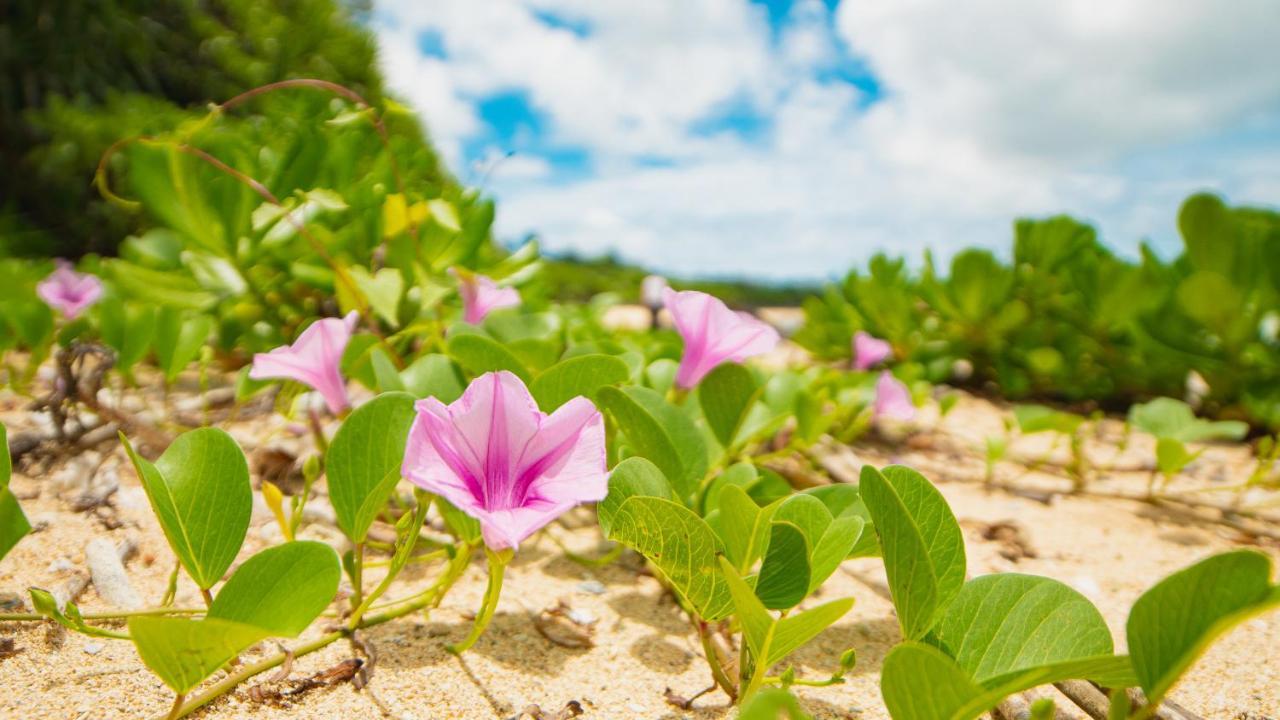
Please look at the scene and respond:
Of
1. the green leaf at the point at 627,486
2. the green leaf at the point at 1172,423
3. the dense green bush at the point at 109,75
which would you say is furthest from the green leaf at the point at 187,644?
the dense green bush at the point at 109,75

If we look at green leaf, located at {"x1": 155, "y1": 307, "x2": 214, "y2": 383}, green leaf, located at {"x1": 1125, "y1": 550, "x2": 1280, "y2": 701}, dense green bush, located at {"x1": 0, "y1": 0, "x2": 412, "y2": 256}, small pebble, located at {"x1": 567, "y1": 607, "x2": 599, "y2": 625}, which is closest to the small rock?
small pebble, located at {"x1": 567, "y1": 607, "x2": 599, "y2": 625}

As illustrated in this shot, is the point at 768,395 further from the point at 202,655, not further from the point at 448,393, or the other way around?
the point at 202,655

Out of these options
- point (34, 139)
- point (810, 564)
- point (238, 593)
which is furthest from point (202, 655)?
point (34, 139)

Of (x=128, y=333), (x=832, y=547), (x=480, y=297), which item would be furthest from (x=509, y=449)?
(x=128, y=333)

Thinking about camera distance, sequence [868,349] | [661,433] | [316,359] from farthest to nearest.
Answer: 1. [868,349]
2. [316,359]
3. [661,433]

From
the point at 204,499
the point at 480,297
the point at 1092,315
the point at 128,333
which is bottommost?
the point at 128,333

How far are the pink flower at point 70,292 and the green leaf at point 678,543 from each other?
1981mm

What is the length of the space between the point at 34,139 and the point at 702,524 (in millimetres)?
4867

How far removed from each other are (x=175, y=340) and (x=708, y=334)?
1110 millimetres

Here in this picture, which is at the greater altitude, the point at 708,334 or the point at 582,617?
the point at 708,334

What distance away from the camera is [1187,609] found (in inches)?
23.1

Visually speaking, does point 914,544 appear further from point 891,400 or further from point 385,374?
point 891,400

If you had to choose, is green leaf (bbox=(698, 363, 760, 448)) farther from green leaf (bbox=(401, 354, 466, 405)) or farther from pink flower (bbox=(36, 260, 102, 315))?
pink flower (bbox=(36, 260, 102, 315))

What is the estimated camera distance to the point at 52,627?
93 centimetres
